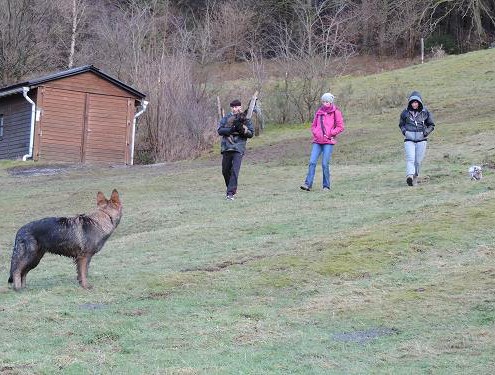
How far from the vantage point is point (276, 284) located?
33.8 feet

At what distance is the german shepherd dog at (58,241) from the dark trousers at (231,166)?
6.79 meters

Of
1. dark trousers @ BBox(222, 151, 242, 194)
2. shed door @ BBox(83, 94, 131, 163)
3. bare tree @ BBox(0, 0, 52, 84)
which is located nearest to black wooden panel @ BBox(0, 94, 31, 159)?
shed door @ BBox(83, 94, 131, 163)

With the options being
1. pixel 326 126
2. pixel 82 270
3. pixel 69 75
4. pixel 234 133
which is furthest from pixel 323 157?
pixel 69 75

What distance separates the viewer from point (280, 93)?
38.6m

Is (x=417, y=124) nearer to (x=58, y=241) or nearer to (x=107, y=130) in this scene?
(x=58, y=241)

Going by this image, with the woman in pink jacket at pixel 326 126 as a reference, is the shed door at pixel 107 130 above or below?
above

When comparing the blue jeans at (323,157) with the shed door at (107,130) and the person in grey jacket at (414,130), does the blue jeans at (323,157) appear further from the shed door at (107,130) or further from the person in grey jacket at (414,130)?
the shed door at (107,130)

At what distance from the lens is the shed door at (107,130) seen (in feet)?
115

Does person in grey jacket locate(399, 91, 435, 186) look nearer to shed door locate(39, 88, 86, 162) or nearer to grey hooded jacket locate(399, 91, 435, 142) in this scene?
grey hooded jacket locate(399, 91, 435, 142)

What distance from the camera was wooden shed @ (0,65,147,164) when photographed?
34219mm

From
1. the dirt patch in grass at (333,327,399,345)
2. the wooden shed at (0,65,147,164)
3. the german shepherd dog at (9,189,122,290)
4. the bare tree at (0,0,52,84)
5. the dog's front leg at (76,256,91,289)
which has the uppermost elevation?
the bare tree at (0,0,52,84)

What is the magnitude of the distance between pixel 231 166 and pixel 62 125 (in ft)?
61.0

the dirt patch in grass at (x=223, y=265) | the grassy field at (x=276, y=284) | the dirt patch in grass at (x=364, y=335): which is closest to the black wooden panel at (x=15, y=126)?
the grassy field at (x=276, y=284)

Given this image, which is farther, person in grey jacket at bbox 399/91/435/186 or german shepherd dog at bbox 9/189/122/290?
person in grey jacket at bbox 399/91/435/186
